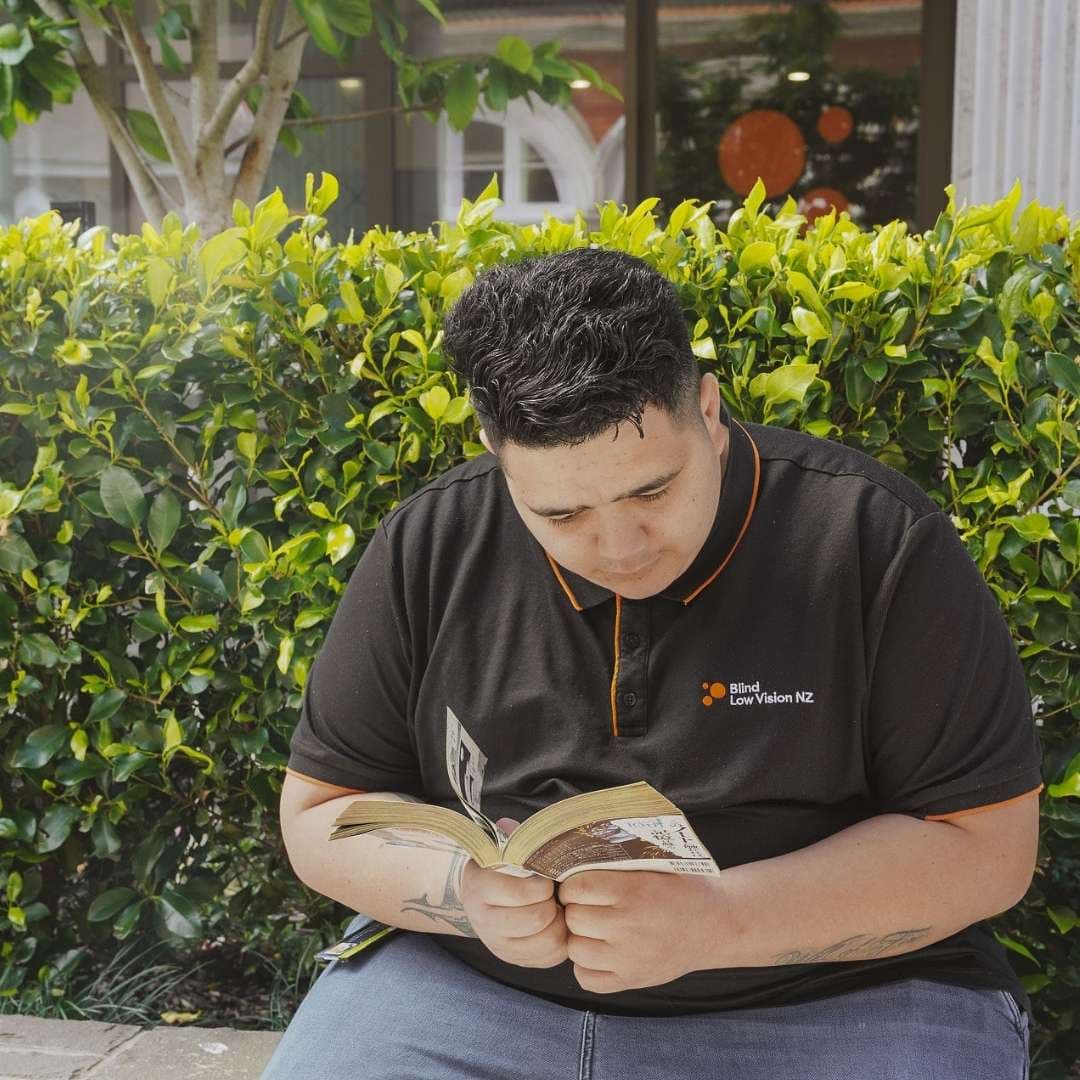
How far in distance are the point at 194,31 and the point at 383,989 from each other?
267 centimetres

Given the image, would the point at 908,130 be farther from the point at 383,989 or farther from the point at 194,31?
the point at 383,989

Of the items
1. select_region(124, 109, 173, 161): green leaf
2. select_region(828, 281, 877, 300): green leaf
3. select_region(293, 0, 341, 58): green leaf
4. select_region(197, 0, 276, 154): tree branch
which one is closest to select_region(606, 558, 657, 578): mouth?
select_region(828, 281, 877, 300): green leaf

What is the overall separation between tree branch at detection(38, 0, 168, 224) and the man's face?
7.72 feet

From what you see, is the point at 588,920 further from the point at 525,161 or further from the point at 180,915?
the point at 525,161

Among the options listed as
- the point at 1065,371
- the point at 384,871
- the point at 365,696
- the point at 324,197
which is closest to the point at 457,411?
the point at 324,197

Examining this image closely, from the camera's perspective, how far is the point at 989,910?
1.74 m

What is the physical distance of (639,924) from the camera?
1580mm

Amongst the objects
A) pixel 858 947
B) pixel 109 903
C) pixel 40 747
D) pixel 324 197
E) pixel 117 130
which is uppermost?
pixel 117 130

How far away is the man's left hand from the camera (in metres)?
1.58

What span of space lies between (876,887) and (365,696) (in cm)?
74

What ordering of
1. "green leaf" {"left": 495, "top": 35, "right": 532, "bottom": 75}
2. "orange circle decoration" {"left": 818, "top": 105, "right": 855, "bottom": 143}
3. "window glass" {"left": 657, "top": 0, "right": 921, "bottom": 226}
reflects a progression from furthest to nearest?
"orange circle decoration" {"left": 818, "top": 105, "right": 855, "bottom": 143}
"window glass" {"left": 657, "top": 0, "right": 921, "bottom": 226}
"green leaf" {"left": 495, "top": 35, "right": 532, "bottom": 75}

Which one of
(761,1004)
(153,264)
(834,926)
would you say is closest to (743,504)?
(834,926)

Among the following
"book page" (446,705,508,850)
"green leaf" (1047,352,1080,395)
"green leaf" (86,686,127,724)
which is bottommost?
"green leaf" (86,686,127,724)

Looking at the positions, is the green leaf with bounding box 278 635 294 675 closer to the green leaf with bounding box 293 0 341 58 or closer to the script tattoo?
the script tattoo
